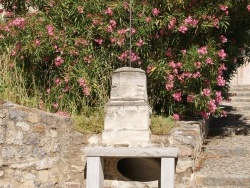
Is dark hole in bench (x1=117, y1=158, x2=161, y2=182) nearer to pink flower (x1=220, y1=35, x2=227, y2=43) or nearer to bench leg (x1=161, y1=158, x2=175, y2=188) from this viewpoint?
bench leg (x1=161, y1=158, x2=175, y2=188)

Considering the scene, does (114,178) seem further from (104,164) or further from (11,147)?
(11,147)

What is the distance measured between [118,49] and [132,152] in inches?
72.8

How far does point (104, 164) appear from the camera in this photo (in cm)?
486

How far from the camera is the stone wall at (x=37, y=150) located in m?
4.17

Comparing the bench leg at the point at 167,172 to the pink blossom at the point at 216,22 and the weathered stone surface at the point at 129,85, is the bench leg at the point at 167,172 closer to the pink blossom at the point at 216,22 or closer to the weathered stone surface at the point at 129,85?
the weathered stone surface at the point at 129,85

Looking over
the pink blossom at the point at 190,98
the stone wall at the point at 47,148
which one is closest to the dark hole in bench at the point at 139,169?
the stone wall at the point at 47,148

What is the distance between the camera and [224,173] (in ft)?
16.3

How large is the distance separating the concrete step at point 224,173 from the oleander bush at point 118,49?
2.36 ft

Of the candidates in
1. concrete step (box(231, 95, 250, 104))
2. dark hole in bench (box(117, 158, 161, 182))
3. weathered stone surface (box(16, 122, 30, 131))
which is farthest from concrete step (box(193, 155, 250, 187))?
concrete step (box(231, 95, 250, 104))

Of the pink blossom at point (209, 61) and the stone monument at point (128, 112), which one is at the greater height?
the pink blossom at point (209, 61)

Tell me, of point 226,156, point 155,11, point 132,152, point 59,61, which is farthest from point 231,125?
point 132,152

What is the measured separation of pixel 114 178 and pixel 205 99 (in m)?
1.71

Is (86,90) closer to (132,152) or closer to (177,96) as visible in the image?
(177,96)

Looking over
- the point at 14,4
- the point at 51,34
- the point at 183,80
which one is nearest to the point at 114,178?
the point at 183,80
